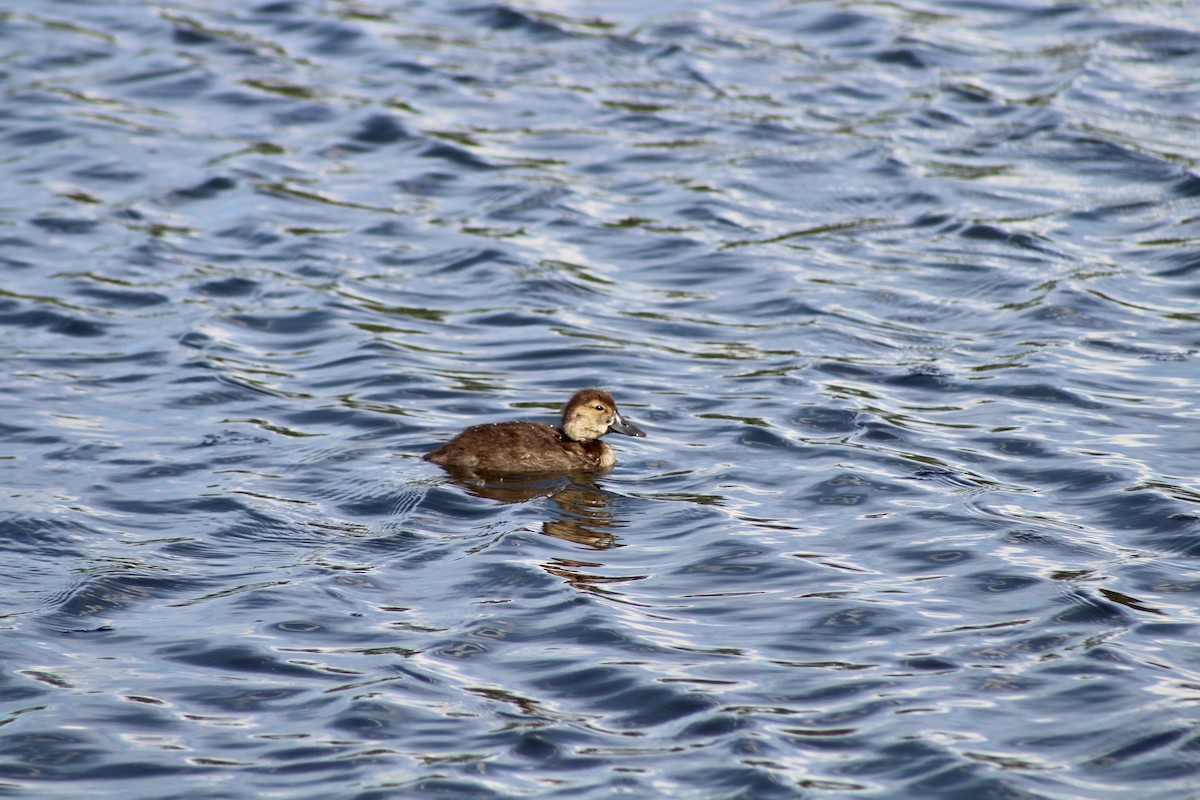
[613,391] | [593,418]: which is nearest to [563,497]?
[593,418]

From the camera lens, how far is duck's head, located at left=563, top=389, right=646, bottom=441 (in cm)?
1044

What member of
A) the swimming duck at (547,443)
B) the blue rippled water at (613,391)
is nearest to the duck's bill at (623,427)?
the swimming duck at (547,443)

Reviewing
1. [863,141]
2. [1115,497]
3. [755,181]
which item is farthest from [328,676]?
[863,141]

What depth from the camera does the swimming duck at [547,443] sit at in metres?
10.0

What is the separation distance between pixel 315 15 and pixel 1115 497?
14.7 meters

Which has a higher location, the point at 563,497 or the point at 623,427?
the point at 623,427

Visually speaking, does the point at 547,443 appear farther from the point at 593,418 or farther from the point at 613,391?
the point at 613,391

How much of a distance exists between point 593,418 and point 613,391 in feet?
3.64

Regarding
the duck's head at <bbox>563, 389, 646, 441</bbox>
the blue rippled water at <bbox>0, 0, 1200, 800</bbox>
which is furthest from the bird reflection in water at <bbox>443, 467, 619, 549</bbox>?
the duck's head at <bbox>563, 389, 646, 441</bbox>

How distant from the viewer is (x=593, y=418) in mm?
10469

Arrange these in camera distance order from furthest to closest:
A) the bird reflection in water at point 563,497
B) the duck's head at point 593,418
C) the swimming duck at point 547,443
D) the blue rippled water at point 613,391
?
the duck's head at point 593,418 < the swimming duck at point 547,443 < the bird reflection in water at point 563,497 < the blue rippled water at point 613,391

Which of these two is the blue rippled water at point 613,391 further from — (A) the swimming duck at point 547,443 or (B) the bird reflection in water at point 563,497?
(A) the swimming duck at point 547,443

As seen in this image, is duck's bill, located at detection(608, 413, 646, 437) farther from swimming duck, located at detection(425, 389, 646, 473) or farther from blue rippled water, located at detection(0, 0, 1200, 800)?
blue rippled water, located at detection(0, 0, 1200, 800)

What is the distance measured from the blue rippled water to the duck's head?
360 mm
